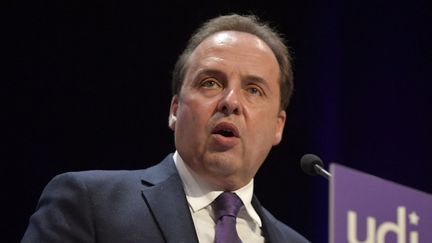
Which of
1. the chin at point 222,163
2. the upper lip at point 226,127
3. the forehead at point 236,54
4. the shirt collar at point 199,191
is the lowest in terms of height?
the shirt collar at point 199,191

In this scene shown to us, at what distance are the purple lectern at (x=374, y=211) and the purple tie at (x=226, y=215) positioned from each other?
76 centimetres

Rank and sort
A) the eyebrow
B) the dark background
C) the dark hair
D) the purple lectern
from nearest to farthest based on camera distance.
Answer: the purple lectern, the eyebrow, the dark hair, the dark background

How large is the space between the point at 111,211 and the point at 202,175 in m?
0.31

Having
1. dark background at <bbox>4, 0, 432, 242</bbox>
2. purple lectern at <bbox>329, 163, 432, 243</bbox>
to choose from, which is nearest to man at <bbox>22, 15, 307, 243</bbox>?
purple lectern at <bbox>329, 163, 432, 243</bbox>

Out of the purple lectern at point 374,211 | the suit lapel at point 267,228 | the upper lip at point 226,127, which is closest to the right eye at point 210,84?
the upper lip at point 226,127

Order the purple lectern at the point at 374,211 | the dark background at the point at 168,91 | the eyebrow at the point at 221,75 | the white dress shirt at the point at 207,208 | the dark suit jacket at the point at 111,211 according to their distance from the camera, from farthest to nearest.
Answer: the dark background at the point at 168,91 < the eyebrow at the point at 221,75 < the white dress shirt at the point at 207,208 < the dark suit jacket at the point at 111,211 < the purple lectern at the point at 374,211

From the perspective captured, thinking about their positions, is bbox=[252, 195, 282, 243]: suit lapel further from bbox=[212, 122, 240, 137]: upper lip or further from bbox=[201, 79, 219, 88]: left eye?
bbox=[201, 79, 219, 88]: left eye

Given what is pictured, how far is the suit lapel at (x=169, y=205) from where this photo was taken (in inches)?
69.1

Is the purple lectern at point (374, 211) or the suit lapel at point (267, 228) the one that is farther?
the suit lapel at point (267, 228)

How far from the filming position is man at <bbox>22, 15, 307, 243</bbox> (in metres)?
1.75

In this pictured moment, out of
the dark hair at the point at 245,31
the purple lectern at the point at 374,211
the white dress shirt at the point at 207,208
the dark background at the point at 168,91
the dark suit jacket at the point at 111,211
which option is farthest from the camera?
the dark background at the point at 168,91

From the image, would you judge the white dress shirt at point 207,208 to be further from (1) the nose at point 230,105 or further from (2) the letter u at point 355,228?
(2) the letter u at point 355,228

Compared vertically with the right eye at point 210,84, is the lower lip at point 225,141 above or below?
below

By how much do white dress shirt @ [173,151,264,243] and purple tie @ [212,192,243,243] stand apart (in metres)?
0.02
